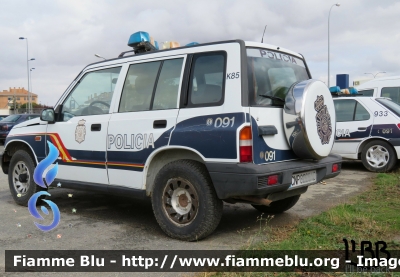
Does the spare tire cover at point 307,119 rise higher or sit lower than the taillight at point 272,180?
higher

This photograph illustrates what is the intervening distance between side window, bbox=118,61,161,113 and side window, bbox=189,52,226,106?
22.8 inches

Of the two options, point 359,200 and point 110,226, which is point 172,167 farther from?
point 359,200

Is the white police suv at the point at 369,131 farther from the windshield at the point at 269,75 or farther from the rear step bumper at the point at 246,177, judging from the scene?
the rear step bumper at the point at 246,177

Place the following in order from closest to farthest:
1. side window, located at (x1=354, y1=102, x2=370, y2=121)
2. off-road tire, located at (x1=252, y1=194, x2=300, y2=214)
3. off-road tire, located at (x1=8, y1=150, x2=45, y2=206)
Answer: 1. off-road tire, located at (x1=252, y1=194, x2=300, y2=214)
2. off-road tire, located at (x1=8, y1=150, x2=45, y2=206)
3. side window, located at (x1=354, y1=102, x2=370, y2=121)

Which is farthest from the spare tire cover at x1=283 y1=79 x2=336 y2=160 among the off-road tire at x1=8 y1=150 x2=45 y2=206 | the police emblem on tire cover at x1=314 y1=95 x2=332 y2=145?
the off-road tire at x1=8 y1=150 x2=45 y2=206

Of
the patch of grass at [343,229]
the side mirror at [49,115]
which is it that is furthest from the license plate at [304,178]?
the side mirror at [49,115]

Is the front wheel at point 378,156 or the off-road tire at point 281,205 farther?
the front wheel at point 378,156

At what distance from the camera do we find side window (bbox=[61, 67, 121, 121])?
5.34 metres

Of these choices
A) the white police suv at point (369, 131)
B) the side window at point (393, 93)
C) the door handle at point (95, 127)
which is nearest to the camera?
the door handle at point (95, 127)

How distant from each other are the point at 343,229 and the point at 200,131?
1.85 metres

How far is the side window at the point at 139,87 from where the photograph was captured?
194 inches

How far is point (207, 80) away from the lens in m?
4.45

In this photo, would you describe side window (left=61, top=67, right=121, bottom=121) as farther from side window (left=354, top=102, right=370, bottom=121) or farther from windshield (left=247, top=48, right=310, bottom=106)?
side window (left=354, top=102, right=370, bottom=121)

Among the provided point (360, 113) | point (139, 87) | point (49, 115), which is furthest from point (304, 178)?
point (360, 113)
